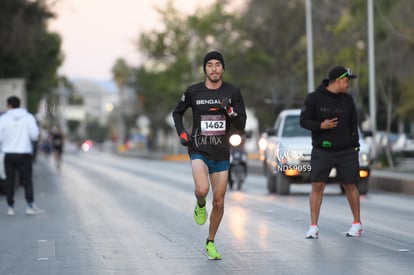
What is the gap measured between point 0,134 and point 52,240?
16.1 ft

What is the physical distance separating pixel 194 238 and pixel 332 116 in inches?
85.3

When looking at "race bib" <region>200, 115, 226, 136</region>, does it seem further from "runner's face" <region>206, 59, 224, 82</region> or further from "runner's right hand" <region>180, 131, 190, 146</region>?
"runner's face" <region>206, 59, 224, 82</region>

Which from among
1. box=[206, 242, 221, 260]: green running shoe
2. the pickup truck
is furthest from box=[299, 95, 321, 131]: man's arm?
the pickup truck

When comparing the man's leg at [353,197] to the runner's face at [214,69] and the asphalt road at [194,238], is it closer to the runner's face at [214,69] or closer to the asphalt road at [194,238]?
the asphalt road at [194,238]

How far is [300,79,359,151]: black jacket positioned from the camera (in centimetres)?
1262

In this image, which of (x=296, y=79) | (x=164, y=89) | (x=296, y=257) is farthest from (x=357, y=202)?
(x=164, y=89)

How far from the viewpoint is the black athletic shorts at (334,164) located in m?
12.7

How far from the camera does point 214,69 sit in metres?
10.6

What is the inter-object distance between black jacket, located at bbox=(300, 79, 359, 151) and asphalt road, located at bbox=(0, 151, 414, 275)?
112 cm

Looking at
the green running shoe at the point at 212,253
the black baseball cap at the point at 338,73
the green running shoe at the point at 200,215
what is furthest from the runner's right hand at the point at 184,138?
the black baseball cap at the point at 338,73

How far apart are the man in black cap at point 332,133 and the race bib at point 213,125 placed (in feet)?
7.07

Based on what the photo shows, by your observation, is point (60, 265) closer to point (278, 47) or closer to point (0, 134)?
point (0, 134)

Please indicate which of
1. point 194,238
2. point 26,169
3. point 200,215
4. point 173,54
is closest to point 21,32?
point 26,169

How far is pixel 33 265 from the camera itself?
10438mm
